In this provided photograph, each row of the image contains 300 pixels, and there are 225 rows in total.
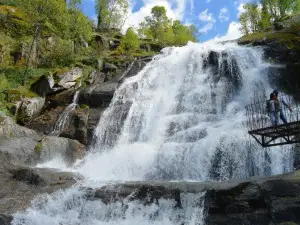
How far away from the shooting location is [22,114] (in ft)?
92.3

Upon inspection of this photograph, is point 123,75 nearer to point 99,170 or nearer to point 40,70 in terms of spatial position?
point 40,70

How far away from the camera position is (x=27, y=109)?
93.7ft

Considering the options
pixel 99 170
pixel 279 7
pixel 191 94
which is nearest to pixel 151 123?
pixel 191 94

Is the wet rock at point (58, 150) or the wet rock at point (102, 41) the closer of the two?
the wet rock at point (58, 150)

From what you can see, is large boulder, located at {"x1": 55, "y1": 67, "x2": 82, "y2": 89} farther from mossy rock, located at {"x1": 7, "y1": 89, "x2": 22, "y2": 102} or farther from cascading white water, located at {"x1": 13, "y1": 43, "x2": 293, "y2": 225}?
cascading white water, located at {"x1": 13, "y1": 43, "x2": 293, "y2": 225}

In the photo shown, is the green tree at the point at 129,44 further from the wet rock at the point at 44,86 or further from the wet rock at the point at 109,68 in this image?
the wet rock at the point at 44,86

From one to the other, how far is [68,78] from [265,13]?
37.8 meters

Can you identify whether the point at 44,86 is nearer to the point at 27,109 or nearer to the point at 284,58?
the point at 27,109

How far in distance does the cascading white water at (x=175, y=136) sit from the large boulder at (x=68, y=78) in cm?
510

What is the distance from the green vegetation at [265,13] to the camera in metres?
55.6

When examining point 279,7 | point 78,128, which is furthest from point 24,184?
point 279,7

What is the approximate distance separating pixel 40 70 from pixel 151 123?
609 inches

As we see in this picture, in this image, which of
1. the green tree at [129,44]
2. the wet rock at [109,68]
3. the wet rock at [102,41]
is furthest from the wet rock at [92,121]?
the wet rock at [102,41]

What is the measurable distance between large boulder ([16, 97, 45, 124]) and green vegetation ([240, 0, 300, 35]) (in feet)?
120
